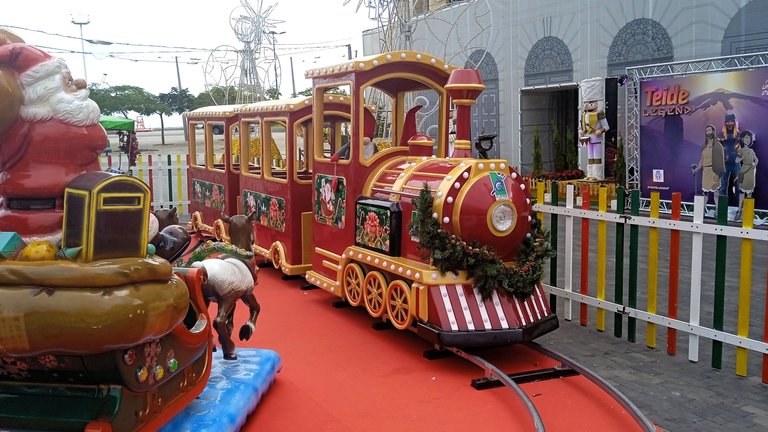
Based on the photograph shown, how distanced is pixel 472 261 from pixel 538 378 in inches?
38.6

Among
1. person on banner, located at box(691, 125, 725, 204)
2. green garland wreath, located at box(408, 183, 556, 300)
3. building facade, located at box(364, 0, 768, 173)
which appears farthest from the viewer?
building facade, located at box(364, 0, 768, 173)

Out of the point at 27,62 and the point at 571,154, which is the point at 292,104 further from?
the point at 571,154

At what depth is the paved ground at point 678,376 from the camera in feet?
14.3

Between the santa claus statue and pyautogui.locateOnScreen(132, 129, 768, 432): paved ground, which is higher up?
the santa claus statue

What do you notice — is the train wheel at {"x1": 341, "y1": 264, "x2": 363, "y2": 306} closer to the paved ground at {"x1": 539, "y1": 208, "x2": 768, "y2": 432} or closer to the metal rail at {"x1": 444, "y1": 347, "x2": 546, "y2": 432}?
the metal rail at {"x1": 444, "y1": 347, "x2": 546, "y2": 432}

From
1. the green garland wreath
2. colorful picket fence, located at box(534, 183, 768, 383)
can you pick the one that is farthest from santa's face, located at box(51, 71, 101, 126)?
colorful picket fence, located at box(534, 183, 768, 383)

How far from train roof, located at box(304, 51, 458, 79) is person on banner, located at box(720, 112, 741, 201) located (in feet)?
27.6

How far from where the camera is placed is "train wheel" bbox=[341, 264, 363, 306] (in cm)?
633

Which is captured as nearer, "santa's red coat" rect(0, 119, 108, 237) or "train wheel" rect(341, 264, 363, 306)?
"santa's red coat" rect(0, 119, 108, 237)

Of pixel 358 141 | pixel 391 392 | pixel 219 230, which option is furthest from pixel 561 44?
pixel 391 392

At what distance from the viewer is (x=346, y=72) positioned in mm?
6691

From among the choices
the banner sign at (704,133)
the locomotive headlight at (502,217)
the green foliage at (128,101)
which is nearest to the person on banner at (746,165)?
the banner sign at (704,133)

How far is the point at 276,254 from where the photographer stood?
335 inches

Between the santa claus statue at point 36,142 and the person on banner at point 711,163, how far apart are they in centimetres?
1253
